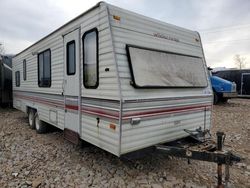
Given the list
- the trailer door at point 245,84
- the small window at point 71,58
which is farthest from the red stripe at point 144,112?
the trailer door at point 245,84

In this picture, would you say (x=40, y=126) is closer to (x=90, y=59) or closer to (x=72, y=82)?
(x=72, y=82)

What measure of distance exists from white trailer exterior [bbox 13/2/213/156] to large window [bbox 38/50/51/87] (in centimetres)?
39

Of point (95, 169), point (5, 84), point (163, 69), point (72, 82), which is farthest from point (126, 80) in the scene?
point (5, 84)

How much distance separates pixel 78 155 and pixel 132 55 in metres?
2.67

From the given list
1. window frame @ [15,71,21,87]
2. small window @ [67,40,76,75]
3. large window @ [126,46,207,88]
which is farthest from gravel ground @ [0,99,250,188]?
window frame @ [15,71,21,87]

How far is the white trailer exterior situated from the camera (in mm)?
3475

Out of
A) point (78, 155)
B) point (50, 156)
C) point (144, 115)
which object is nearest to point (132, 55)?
point (144, 115)

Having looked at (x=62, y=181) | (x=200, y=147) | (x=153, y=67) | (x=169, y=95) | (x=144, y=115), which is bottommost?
(x=62, y=181)

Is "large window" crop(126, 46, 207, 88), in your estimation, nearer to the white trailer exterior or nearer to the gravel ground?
the white trailer exterior

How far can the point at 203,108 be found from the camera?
4.89m

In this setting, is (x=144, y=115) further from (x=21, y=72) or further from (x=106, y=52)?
(x=21, y=72)

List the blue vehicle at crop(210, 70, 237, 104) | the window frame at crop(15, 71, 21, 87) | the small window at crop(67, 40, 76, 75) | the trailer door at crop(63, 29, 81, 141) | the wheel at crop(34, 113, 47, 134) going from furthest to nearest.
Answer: the blue vehicle at crop(210, 70, 237, 104) → the window frame at crop(15, 71, 21, 87) → the wheel at crop(34, 113, 47, 134) → the small window at crop(67, 40, 76, 75) → the trailer door at crop(63, 29, 81, 141)

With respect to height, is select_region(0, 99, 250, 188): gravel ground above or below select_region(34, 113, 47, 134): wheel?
below

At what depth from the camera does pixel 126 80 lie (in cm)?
345
